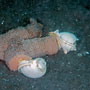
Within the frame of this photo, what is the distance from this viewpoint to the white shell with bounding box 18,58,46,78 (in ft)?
9.18

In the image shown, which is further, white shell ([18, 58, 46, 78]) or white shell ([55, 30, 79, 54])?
white shell ([55, 30, 79, 54])

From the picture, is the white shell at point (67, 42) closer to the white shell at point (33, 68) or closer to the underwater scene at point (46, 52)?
the underwater scene at point (46, 52)

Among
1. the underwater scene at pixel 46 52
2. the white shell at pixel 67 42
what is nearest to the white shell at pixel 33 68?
the underwater scene at pixel 46 52

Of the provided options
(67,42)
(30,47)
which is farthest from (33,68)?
(67,42)

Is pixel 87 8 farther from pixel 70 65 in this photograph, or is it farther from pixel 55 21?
pixel 70 65

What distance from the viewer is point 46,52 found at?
10.4ft

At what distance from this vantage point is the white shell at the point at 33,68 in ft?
9.18

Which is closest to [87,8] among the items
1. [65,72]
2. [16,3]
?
[16,3]

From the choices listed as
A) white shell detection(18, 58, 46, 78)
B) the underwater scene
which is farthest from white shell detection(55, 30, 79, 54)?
white shell detection(18, 58, 46, 78)

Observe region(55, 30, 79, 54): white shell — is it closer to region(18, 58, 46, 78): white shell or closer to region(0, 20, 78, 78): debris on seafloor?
region(0, 20, 78, 78): debris on seafloor

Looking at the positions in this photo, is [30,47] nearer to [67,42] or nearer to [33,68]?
[33,68]

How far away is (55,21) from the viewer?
3.89m

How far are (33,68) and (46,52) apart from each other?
1.56ft

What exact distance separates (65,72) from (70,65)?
175mm
